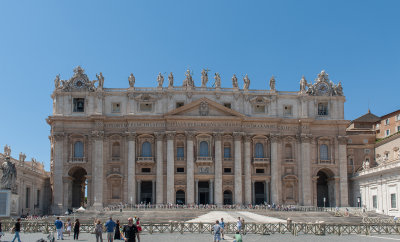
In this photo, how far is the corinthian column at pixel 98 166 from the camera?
75.8 metres

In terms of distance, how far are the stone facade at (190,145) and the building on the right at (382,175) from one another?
3.01 m

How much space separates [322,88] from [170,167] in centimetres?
2526

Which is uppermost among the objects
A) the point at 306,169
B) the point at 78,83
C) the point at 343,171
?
the point at 78,83

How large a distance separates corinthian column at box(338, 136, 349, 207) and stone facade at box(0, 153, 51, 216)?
137ft

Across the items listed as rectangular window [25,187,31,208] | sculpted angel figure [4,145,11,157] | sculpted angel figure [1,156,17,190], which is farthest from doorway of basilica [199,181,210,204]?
sculpted angel figure [1,156,17,190]

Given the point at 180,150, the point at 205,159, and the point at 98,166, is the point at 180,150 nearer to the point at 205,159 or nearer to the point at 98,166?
the point at 205,159

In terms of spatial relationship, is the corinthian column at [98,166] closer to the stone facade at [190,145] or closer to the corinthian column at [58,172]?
the stone facade at [190,145]

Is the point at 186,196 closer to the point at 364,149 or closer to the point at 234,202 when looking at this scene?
the point at 234,202

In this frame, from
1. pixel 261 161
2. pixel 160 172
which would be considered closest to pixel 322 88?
pixel 261 161

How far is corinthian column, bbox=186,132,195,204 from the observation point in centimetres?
7638

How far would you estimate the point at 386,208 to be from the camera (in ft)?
223

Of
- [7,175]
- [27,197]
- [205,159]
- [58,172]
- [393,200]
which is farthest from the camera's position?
[205,159]

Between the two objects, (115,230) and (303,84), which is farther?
(303,84)

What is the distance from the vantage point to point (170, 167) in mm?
76812
